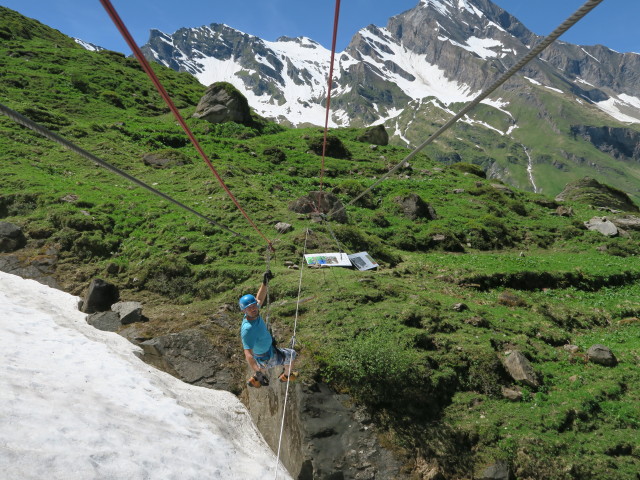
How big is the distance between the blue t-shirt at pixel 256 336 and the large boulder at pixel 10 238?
14802 millimetres

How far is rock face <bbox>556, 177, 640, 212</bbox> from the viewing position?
4503cm

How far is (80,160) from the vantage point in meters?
26.8

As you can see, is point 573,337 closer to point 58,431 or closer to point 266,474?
point 266,474

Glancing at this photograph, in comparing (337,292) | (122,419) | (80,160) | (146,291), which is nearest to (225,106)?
(80,160)

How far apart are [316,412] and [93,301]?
9767 millimetres

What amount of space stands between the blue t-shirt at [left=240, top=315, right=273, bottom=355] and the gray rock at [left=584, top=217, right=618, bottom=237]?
29889 mm

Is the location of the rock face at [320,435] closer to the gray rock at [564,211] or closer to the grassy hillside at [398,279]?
the grassy hillside at [398,279]

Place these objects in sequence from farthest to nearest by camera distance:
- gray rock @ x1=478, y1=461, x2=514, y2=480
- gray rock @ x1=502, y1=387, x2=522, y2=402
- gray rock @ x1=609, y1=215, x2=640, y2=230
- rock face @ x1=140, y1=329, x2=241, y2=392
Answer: gray rock @ x1=609, y1=215, x2=640, y2=230 < rock face @ x1=140, y1=329, x2=241, y2=392 < gray rock @ x1=502, y1=387, x2=522, y2=402 < gray rock @ x1=478, y1=461, x2=514, y2=480

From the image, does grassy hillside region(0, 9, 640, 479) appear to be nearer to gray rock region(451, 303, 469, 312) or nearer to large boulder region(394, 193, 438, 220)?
gray rock region(451, 303, 469, 312)

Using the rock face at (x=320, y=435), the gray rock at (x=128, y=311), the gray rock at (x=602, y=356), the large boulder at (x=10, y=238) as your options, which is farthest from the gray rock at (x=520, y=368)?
the large boulder at (x=10, y=238)

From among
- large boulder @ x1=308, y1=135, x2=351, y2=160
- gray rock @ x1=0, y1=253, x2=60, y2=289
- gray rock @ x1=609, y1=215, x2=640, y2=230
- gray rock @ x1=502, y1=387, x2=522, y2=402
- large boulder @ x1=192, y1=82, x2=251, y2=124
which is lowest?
gray rock @ x1=0, y1=253, x2=60, y2=289

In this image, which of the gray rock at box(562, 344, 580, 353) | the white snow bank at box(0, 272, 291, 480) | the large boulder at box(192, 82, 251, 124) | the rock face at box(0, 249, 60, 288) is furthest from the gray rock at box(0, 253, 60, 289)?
the large boulder at box(192, 82, 251, 124)

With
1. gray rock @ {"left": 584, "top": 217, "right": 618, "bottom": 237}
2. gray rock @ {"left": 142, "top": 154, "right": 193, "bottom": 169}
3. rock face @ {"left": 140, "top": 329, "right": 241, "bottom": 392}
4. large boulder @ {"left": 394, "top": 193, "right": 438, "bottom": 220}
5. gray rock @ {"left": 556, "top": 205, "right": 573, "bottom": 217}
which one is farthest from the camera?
gray rock @ {"left": 556, "top": 205, "right": 573, "bottom": 217}

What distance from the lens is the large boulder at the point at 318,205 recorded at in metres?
22.3
